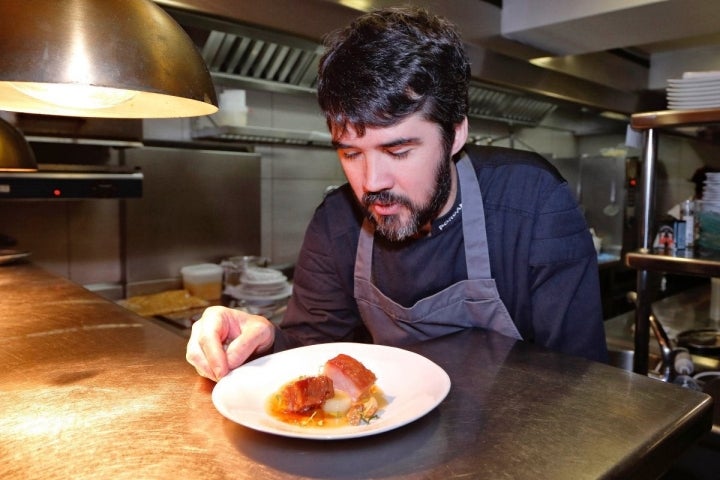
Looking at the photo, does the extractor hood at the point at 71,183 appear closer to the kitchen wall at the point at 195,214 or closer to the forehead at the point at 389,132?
the kitchen wall at the point at 195,214

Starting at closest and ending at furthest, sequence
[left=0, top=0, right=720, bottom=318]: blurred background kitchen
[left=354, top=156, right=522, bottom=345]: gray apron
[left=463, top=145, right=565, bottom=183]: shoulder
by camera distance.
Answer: [left=354, top=156, right=522, bottom=345]: gray apron < [left=463, top=145, right=565, bottom=183]: shoulder < [left=0, top=0, right=720, bottom=318]: blurred background kitchen

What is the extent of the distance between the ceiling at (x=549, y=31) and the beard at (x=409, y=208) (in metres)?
1.21

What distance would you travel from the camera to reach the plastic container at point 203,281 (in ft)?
11.1

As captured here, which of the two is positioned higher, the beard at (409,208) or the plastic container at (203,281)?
the beard at (409,208)

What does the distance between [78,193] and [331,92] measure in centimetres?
189

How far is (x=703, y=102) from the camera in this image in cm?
204

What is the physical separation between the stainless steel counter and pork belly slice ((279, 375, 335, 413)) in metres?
0.09

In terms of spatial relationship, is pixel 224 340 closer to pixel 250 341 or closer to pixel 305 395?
pixel 250 341

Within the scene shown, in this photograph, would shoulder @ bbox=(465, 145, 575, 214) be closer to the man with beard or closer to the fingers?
the man with beard

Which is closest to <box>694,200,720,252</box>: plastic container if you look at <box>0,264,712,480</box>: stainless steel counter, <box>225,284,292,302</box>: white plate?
<box>0,264,712,480</box>: stainless steel counter

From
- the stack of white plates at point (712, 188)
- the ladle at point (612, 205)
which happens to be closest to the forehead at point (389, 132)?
the stack of white plates at point (712, 188)

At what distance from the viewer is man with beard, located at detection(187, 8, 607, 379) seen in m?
1.32

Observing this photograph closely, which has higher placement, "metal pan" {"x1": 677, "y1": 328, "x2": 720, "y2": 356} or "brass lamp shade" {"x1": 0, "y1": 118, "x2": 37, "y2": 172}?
"brass lamp shade" {"x1": 0, "y1": 118, "x2": 37, "y2": 172}

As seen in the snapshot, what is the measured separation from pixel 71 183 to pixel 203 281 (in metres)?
0.99
